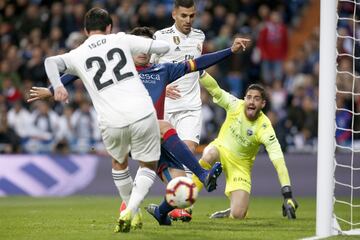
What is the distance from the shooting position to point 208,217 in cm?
1176

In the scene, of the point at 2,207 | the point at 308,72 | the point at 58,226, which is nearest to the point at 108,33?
the point at 58,226

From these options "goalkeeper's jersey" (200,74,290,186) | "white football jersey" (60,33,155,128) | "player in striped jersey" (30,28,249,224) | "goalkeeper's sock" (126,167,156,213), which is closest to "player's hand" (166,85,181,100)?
"goalkeeper's jersey" (200,74,290,186)

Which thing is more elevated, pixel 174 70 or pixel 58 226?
pixel 174 70

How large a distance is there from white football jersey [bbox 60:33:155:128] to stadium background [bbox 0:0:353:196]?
8.41 m

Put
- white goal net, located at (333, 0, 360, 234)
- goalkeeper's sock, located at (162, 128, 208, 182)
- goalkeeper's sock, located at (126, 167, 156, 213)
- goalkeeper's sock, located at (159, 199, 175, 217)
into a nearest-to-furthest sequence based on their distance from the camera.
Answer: goalkeeper's sock, located at (126, 167, 156, 213) → goalkeeper's sock, located at (162, 128, 208, 182) → goalkeeper's sock, located at (159, 199, 175, 217) → white goal net, located at (333, 0, 360, 234)

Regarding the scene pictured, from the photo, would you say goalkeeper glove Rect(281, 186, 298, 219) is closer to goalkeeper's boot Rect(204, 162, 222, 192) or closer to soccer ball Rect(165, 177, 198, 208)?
goalkeeper's boot Rect(204, 162, 222, 192)

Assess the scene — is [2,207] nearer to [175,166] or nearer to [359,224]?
[175,166]

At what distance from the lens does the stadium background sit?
691 inches

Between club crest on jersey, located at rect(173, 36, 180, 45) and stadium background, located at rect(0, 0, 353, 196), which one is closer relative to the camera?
club crest on jersey, located at rect(173, 36, 180, 45)

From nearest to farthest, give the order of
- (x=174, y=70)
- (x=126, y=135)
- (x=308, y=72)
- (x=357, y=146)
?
(x=126, y=135)
(x=174, y=70)
(x=357, y=146)
(x=308, y=72)

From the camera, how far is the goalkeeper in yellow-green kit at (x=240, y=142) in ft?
37.9

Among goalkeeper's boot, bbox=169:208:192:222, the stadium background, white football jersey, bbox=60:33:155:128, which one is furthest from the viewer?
the stadium background

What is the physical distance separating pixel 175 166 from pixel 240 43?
5.74ft

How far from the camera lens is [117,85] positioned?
29.5 feet
